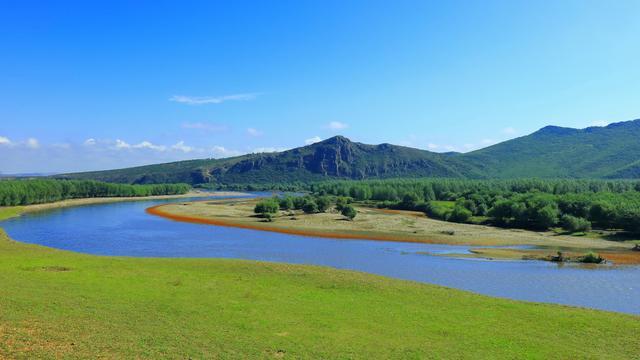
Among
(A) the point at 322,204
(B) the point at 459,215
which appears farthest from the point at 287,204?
(B) the point at 459,215

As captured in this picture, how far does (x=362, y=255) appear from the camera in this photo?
85.3 meters

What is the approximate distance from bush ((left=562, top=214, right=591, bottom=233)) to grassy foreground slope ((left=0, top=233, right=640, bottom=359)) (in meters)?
93.6

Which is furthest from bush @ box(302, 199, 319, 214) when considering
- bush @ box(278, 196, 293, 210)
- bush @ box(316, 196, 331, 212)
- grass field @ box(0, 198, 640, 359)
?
grass field @ box(0, 198, 640, 359)

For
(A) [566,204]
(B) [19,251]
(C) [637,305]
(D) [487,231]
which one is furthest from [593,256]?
(B) [19,251]

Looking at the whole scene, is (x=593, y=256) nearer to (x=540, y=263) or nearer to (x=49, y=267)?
(x=540, y=263)

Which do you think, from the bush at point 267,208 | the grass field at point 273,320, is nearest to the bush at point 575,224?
the bush at point 267,208

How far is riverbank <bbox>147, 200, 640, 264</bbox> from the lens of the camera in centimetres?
9938

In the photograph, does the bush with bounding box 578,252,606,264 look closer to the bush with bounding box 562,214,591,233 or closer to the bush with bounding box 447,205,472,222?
the bush with bounding box 562,214,591,233

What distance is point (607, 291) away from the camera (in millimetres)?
57906

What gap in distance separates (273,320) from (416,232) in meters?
94.0

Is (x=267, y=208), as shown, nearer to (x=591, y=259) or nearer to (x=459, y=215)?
(x=459, y=215)

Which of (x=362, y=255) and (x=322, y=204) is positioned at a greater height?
(x=322, y=204)

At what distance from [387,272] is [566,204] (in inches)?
3916

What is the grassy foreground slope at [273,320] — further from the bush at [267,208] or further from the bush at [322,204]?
the bush at [322,204]
